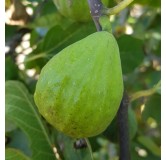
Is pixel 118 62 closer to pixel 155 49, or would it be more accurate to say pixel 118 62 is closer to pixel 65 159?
pixel 65 159

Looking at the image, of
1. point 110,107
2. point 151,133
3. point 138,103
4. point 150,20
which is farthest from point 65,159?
point 151,133

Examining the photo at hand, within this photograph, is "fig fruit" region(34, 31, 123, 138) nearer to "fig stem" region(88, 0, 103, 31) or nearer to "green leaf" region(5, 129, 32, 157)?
"fig stem" region(88, 0, 103, 31)

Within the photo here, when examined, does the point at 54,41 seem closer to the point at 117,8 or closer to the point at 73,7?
the point at 73,7

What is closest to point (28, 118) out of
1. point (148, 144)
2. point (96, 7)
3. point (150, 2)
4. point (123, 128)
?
point (123, 128)

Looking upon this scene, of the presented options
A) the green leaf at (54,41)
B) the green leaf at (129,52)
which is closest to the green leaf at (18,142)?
the green leaf at (54,41)

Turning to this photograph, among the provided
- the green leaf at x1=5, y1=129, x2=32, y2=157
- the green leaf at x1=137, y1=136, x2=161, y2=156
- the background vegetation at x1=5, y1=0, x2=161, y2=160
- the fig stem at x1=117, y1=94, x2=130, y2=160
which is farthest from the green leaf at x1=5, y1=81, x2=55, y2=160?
the green leaf at x1=137, y1=136, x2=161, y2=156

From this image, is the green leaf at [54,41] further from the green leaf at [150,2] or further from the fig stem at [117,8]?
the fig stem at [117,8]
